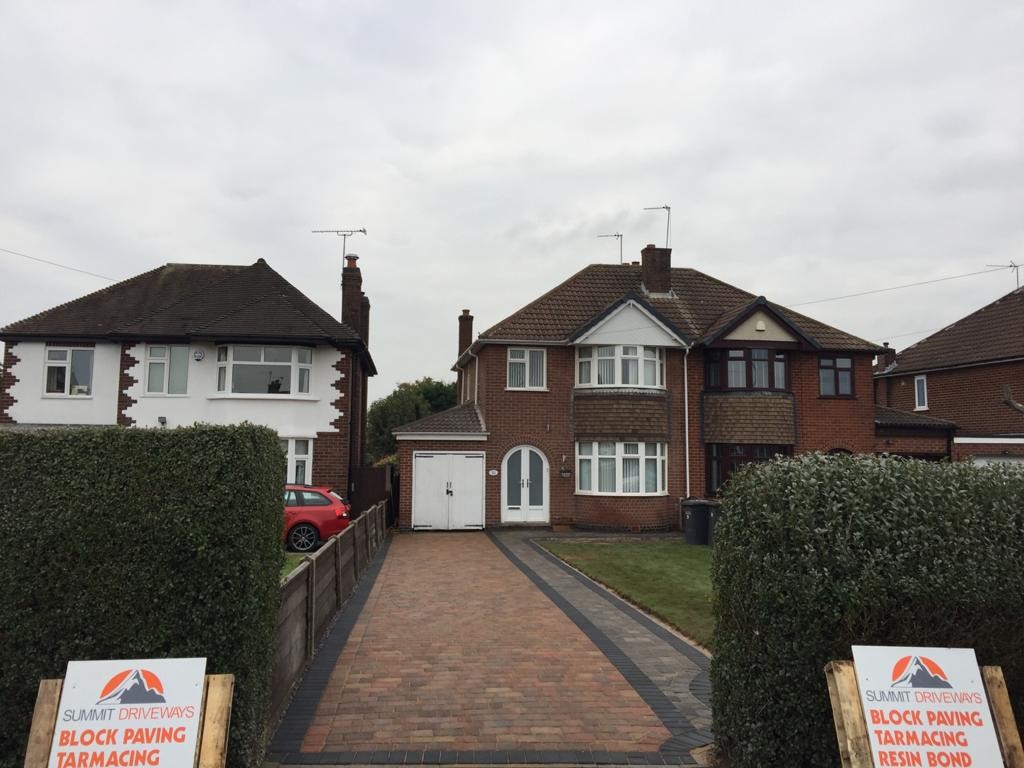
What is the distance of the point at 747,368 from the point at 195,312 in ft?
55.2

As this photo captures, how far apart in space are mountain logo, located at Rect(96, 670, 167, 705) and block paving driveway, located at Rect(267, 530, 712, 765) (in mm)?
1550

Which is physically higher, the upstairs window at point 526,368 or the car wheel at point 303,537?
the upstairs window at point 526,368

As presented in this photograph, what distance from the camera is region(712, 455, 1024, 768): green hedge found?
4.30 m

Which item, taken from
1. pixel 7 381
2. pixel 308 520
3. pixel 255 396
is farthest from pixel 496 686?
pixel 7 381

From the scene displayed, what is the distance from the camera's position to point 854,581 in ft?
13.9

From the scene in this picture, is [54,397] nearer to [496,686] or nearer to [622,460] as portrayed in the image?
[622,460]

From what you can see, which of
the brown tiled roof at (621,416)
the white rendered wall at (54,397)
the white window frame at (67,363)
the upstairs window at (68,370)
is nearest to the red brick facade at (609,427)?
the brown tiled roof at (621,416)

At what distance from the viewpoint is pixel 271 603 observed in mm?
5121

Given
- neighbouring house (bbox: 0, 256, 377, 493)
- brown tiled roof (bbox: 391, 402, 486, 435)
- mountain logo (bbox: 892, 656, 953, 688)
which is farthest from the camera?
brown tiled roof (bbox: 391, 402, 486, 435)

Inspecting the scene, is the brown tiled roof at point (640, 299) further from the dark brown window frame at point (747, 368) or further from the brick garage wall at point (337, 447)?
the brick garage wall at point (337, 447)

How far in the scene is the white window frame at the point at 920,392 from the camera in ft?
96.1

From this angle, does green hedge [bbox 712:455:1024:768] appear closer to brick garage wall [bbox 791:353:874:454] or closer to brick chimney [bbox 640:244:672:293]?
brick garage wall [bbox 791:353:874:454]

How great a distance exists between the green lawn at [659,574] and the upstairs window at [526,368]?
5377 millimetres

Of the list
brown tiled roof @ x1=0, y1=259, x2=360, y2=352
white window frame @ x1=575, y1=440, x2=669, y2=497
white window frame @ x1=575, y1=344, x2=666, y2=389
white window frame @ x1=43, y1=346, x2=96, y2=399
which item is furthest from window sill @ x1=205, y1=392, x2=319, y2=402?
white window frame @ x1=575, y1=440, x2=669, y2=497
